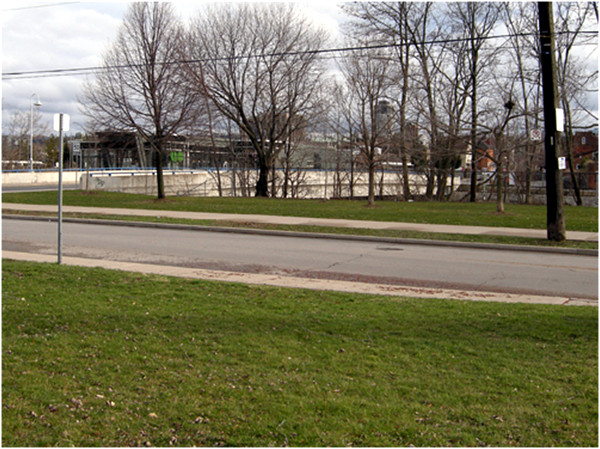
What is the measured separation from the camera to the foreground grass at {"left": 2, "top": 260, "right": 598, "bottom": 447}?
13.6ft

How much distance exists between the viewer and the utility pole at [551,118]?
15375 mm

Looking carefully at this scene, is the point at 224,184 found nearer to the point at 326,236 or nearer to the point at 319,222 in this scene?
the point at 319,222

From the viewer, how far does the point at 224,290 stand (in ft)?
28.7

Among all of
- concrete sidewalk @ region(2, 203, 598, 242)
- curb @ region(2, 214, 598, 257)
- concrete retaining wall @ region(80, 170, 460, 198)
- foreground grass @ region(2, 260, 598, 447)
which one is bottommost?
foreground grass @ region(2, 260, 598, 447)

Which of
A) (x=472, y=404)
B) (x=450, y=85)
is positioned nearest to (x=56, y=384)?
(x=472, y=404)

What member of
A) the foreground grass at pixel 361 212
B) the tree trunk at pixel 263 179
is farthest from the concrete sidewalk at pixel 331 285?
the tree trunk at pixel 263 179

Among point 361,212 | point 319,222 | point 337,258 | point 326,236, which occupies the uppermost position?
point 361,212

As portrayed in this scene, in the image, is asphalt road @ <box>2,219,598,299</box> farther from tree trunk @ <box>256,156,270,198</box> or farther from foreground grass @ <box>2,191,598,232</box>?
tree trunk @ <box>256,156,270,198</box>

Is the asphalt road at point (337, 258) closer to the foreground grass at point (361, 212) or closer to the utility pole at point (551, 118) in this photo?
the utility pole at point (551, 118)

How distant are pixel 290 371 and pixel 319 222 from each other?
15.9 metres

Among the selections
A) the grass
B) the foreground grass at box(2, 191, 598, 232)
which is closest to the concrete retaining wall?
the foreground grass at box(2, 191, 598, 232)

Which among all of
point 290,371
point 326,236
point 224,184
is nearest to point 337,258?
point 326,236

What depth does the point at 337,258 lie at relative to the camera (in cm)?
1373

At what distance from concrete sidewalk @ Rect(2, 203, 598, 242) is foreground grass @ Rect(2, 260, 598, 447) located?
10810 mm
